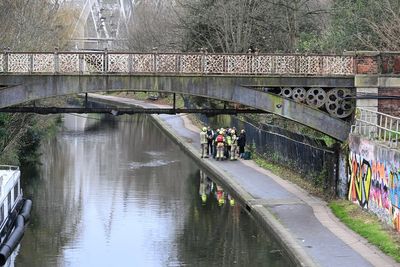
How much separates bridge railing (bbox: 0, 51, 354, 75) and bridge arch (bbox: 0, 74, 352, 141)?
0.72 feet

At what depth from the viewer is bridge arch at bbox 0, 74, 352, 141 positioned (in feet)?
86.0

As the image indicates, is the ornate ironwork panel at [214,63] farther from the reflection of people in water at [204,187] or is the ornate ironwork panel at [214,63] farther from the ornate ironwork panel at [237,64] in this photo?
the reflection of people in water at [204,187]

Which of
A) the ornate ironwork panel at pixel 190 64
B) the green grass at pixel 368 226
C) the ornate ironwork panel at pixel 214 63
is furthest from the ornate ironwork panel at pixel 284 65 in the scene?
the green grass at pixel 368 226

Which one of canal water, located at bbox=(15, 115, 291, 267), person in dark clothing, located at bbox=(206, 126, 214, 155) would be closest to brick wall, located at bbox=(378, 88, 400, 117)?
canal water, located at bbox=(15, 115, 291, 267)

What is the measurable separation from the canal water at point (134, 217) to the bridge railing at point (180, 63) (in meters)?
5.03

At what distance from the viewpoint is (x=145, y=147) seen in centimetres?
5275

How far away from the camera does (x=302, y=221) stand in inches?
953

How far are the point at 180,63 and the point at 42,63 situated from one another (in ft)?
14.6

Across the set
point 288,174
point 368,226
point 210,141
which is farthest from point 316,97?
point 210,141

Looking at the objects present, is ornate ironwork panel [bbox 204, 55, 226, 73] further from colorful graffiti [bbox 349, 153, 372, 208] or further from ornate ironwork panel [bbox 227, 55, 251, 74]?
colorful graffiti [bbox 349, 153, 372, 208]

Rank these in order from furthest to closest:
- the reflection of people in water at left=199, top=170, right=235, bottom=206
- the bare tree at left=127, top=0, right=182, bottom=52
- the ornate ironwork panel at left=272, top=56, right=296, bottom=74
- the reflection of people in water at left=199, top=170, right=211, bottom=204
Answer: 1. the bare tree at left=127, top=0, right=182, bottom=52
2. the reflection of people in water at left=199, top=170, right=211, bottom=204
3. the reflection of people in water at left=199, top=170, right=235, bottom=206
4. the ornate ironwork panel at left=272, top=56, right=296, bottom=74

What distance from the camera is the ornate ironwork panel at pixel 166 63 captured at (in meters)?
26.8

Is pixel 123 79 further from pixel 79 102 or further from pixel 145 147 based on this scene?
pixel 79 102

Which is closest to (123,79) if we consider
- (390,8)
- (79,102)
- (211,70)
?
(211,70)
